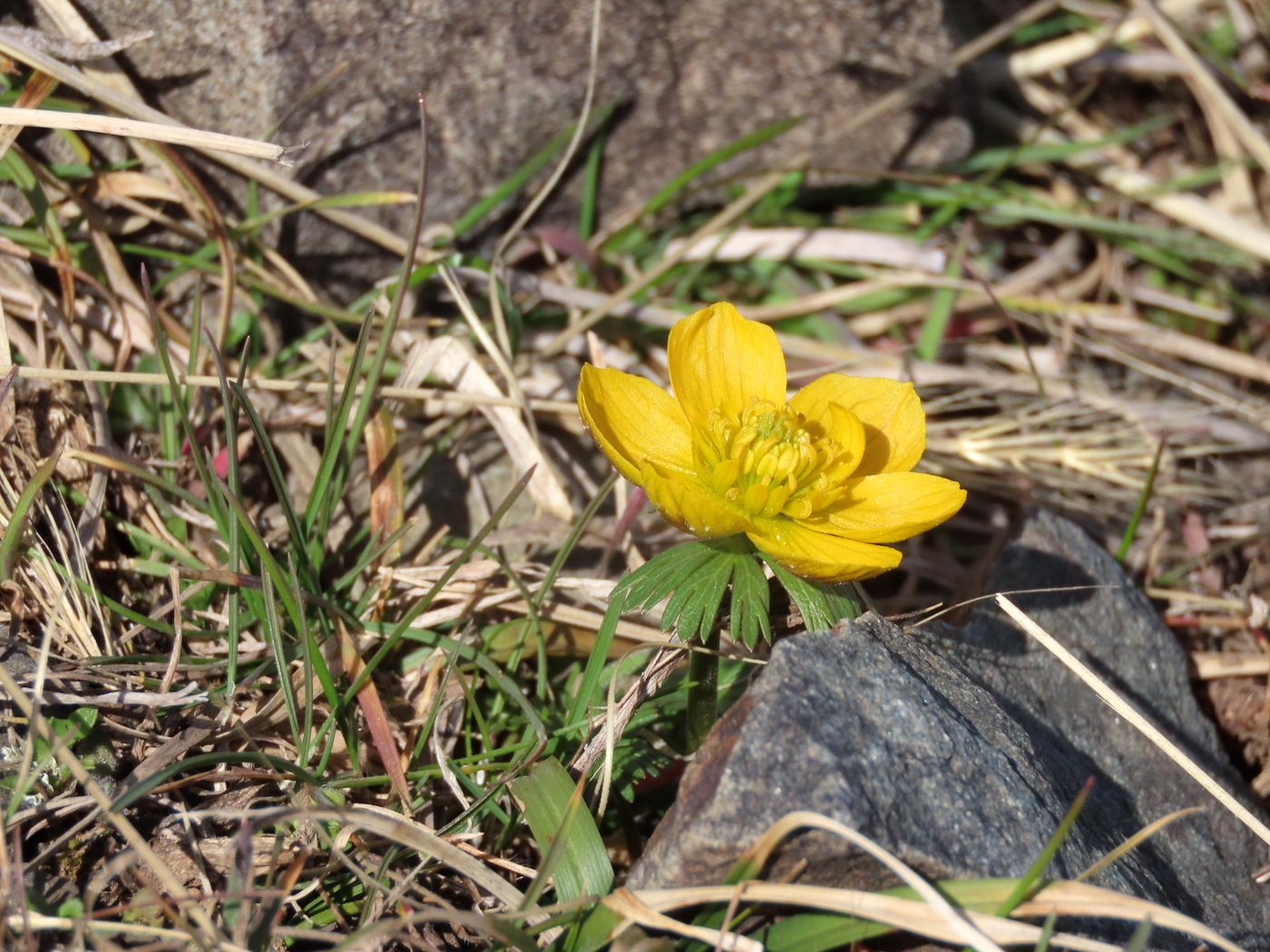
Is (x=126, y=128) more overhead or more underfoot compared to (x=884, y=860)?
more overhead

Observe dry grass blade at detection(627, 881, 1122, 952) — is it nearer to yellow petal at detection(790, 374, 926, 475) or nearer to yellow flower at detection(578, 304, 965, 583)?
yellow flower at detection(578, 304, 965, 583)

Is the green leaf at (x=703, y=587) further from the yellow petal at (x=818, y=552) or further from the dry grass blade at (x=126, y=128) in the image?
the dry grass blade at (x=126, y=128)

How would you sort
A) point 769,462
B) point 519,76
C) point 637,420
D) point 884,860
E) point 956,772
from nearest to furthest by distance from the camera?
point 884,860, point 956,772, point 769,462, point 637,420, point 519,76

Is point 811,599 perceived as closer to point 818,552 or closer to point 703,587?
point 818,552

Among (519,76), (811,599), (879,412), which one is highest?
(519,76)

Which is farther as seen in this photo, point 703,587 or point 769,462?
point 769,462

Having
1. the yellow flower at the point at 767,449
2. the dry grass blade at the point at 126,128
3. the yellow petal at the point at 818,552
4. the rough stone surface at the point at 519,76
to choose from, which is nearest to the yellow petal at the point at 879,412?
the yellow flower at the point at 767,449

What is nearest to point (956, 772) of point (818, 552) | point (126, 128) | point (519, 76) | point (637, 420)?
point (818, 552)
